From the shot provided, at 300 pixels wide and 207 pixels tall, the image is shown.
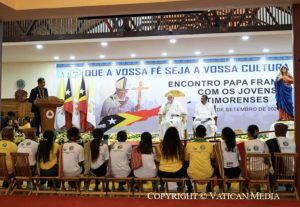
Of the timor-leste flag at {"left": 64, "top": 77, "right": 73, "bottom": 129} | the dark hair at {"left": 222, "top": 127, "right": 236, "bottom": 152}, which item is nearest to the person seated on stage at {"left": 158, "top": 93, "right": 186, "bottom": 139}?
the timor-leste flag at {"left": 64, "top": 77, "right": 73, "bottom": 129}

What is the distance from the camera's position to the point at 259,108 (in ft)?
47.9

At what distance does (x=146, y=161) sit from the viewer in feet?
19.7

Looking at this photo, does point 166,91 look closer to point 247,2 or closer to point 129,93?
point 129,93

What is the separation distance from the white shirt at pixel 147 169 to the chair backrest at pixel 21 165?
1.58m

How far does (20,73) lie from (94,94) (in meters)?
3.16

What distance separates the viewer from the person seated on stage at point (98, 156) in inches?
244

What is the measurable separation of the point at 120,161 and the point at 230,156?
5.20 feet

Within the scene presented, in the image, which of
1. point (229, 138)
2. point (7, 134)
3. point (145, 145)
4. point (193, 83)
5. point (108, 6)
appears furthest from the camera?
point (193, 83)

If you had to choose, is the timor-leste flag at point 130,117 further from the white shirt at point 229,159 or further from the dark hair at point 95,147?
the white shirt at point 229,159

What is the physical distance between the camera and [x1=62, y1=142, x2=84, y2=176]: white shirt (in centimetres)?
614

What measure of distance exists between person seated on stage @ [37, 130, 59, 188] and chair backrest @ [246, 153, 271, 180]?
2.81 meters

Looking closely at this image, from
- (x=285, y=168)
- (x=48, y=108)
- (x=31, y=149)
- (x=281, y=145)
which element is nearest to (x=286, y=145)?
(x=281, y=145)

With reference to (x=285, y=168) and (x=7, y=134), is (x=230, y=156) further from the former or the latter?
(x=7, y=134)

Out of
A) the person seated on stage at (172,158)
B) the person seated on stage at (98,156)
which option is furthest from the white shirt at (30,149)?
the person seated on stage at (172,158)
